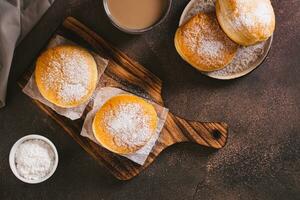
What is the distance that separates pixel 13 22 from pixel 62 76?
24 centimetres

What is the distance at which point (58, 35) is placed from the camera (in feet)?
5.71

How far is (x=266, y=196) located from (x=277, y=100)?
0.37 m

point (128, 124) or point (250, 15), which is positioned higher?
point (250, 15)

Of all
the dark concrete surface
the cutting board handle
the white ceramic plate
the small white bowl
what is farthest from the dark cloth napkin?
the cutting board handle

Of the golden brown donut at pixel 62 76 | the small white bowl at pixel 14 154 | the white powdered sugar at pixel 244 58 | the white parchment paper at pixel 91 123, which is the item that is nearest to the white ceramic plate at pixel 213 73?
the white powdered sugar at pixel 244 58

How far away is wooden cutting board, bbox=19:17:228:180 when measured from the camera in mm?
1768

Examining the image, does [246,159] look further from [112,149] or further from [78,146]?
[78,146]

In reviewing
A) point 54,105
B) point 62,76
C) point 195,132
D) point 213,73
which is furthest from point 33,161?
point 213,73

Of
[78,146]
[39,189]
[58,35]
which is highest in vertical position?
[58,35]

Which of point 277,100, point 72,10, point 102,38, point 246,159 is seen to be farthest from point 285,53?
point 72,10

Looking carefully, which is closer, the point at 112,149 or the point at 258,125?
the point at 112,149

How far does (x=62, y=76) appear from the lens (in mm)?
1681

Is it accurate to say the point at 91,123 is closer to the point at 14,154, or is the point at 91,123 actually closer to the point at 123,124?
the point at 123,124

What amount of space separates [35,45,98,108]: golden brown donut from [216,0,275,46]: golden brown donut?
50cm
